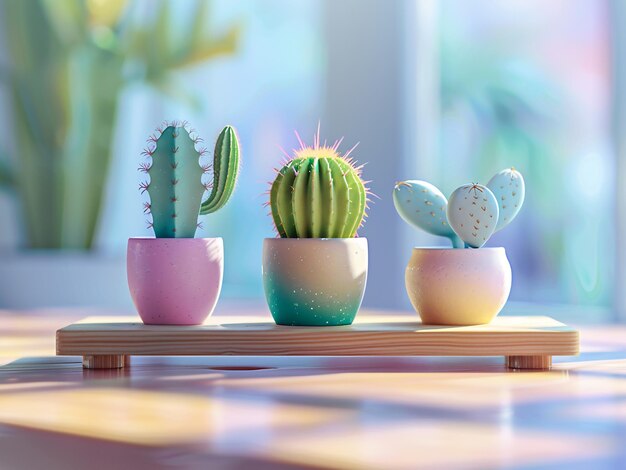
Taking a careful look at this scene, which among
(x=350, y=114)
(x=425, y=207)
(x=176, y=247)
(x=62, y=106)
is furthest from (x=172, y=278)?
(x=62, y=106)

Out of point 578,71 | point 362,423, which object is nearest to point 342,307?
point 362,423

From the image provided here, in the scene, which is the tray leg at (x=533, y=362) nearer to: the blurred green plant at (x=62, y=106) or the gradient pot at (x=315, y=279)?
the gradient pot at (x=315, y=279)

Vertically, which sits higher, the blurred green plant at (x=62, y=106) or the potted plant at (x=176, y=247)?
the blurred green plant at (x=62, y=106)

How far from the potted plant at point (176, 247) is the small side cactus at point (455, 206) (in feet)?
0.87

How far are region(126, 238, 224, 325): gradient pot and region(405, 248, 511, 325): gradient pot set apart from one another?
11.5 inches

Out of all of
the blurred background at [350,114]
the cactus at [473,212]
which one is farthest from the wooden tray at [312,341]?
the blurred background at [350,114]

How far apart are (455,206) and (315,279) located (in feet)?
0.70

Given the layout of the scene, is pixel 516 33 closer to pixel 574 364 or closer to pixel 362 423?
pixel 574 364

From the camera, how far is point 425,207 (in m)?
1.45

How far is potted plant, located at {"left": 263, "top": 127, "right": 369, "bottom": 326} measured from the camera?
1382mm

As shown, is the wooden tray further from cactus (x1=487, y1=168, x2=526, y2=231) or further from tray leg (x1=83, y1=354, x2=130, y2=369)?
cactus (x1=487, y1=168, x2=526, y2=231)

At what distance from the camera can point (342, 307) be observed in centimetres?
139

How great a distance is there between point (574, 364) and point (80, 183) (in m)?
1.96

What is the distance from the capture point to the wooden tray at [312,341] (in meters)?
1.31
